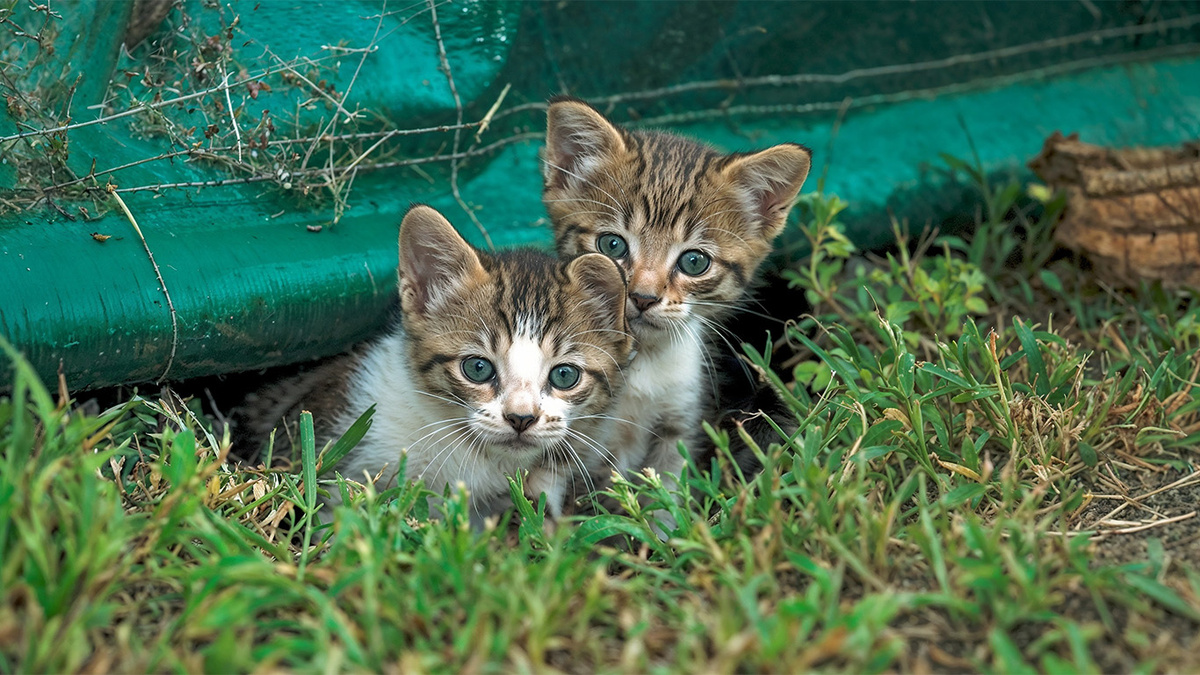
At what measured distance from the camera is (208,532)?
1984mm

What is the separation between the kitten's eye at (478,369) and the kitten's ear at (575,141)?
2.44 feet

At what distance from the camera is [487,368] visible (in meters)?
2.85

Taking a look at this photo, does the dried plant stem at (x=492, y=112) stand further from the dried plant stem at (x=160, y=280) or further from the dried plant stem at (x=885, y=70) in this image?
the dried plant stem at (x=160, y=280)

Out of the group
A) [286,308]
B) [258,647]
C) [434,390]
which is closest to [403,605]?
[258,647]

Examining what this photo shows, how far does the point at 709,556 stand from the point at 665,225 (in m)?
1.28

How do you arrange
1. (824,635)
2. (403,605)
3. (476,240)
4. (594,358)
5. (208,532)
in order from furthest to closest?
1. (476,240)
2. (594,358)
3. (208,532)
4. (403,605)
5. (824,635)

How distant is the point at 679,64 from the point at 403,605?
2.93 m

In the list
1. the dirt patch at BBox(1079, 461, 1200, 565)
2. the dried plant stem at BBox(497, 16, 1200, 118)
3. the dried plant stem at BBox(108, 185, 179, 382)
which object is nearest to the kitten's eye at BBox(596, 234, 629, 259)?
the dried plant stem at BBox(497, 16, 1200, 118)

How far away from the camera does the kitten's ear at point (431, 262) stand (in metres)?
2.82

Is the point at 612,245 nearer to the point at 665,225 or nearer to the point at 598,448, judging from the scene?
the point at 665,225

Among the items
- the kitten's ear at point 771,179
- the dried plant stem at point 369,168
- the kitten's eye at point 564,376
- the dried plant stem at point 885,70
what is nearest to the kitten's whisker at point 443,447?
the kitten's eye at point 564,376

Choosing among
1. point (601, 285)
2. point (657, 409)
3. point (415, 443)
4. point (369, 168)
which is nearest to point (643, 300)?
point (601, 285)

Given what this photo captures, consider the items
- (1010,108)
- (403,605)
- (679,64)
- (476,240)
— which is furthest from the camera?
(1010,108)

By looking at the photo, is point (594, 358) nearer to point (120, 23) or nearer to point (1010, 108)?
point (120, 23)
